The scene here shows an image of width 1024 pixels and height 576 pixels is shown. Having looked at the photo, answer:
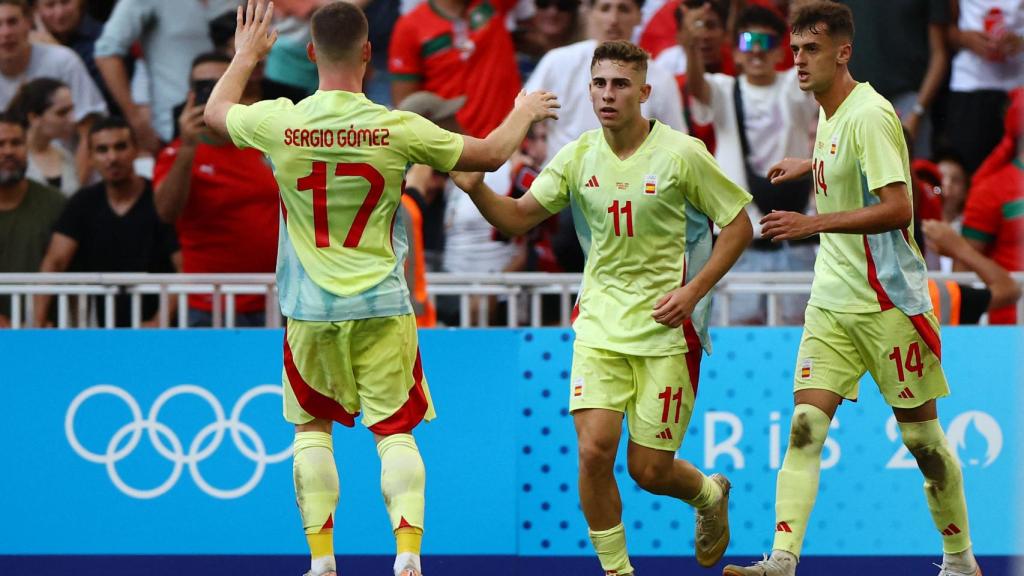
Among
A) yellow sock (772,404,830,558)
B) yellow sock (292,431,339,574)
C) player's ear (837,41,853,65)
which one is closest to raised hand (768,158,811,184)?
player's ear (837,41,853,65)

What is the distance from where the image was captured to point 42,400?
9.38 m

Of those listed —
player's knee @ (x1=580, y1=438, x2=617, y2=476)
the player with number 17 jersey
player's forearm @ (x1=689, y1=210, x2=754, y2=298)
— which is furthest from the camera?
player's knee @ (x1=580, y1=438, x2=617, y2=476)

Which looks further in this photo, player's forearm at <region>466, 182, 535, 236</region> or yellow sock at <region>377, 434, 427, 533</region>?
player's forearm at <region>466, 182, 535, 236</region>

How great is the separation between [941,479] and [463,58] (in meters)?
5.00

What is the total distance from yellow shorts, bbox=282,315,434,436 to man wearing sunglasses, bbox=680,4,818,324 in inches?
162

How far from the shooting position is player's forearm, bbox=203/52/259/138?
746 centimetres

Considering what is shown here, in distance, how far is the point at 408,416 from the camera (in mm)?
7512

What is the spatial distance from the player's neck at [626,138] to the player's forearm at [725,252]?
60 cm

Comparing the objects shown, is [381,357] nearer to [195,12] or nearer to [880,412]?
[880,412]

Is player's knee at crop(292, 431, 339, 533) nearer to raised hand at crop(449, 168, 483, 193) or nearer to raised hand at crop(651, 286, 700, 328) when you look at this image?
raised hand at crop(449, 168, 483, 193)

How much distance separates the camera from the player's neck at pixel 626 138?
796 cm

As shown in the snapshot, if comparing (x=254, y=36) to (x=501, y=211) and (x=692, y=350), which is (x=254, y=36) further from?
(x=692, y=350)

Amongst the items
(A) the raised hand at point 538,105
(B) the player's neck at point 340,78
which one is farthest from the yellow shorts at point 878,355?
(B) the player's neck at point 340,78

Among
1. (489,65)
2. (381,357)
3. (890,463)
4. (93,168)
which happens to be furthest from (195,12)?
(890,463)
